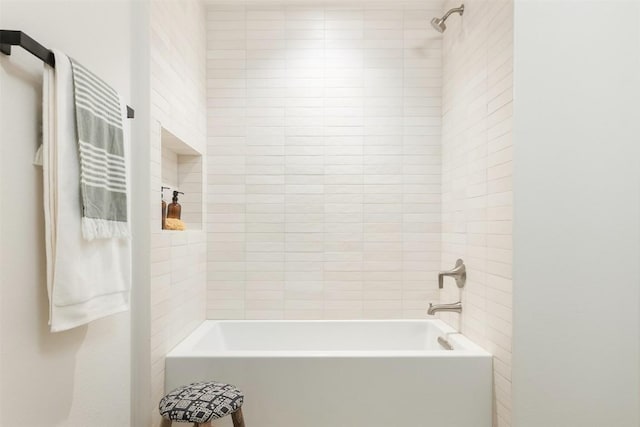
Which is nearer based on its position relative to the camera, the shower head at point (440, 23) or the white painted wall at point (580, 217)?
the white painted wall at point (580, 217)

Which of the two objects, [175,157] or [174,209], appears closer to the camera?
[174,209]

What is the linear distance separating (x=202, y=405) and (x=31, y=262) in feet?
2.81

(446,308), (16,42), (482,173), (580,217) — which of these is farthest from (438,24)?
(16,42)

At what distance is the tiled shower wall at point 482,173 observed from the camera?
209 centimetres

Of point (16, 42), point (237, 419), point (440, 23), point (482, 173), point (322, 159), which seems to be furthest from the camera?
point (322, 159)

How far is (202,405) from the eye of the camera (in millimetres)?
1802

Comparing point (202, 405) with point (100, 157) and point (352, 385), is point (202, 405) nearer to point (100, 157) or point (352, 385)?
point (352, 385)

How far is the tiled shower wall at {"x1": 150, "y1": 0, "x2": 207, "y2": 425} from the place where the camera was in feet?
6.86

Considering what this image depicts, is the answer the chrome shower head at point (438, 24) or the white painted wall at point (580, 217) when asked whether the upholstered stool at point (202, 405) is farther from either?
the chrome shower head at point (438, 24)

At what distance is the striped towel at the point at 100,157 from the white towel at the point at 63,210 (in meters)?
0.02

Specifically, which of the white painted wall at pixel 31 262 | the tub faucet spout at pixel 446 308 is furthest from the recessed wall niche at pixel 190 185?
the tub faucet spout at pixel 446 308

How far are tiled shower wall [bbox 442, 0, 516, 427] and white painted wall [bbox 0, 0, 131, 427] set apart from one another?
1628 mm

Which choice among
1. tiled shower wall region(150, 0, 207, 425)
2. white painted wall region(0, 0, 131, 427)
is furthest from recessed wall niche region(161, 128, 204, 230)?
white painted wall region(0, 0, 131, 427)

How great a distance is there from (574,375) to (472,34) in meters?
1.70
